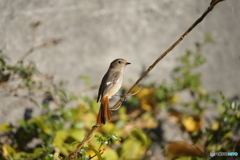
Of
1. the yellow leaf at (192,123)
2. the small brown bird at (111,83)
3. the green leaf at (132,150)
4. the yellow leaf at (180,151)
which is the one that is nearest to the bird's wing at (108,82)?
the small brown bird at (111,83)

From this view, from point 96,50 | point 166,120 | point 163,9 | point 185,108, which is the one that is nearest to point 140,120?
point 166,120

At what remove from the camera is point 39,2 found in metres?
3.32

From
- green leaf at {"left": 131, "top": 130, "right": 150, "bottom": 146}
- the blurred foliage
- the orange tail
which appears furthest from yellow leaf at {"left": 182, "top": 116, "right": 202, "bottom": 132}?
the orange tail

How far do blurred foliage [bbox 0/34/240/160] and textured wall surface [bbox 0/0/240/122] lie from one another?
0.57 ft

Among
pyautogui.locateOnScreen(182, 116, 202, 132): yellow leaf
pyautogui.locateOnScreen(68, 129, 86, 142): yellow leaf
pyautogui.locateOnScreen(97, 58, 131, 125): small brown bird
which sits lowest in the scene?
pyautogui.locateOnScreen(182, 116, 202, 132): yellow leaf

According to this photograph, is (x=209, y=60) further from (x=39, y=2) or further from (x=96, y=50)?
(x=39, y=2)

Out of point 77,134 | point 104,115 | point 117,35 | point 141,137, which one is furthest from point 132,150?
point 117,35

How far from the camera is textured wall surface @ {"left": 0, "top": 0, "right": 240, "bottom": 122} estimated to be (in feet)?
10.5

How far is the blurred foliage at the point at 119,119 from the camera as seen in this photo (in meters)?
2.49

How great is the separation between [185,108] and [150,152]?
0.80m

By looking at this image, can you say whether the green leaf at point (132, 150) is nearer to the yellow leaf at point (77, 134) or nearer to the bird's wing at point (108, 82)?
the yellow leaf at point (77, 134)

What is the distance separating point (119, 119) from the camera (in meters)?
3.27

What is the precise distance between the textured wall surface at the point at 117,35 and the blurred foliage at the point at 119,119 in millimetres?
174

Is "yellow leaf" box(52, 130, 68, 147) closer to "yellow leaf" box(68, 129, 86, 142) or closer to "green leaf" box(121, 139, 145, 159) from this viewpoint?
"yellow leaf" box(68, 129, 86, 142)
